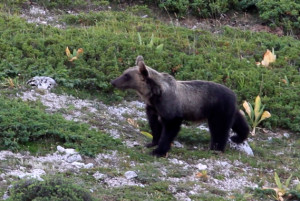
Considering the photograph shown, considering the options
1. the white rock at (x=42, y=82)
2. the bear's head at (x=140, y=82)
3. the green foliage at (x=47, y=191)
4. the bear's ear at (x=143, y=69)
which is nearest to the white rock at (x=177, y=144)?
the bear's head at (x=140, y=82)

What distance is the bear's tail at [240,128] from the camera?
10.7m

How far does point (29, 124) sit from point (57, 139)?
50cm

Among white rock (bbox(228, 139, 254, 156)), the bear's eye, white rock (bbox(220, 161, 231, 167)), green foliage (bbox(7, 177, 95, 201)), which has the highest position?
the bear's eye

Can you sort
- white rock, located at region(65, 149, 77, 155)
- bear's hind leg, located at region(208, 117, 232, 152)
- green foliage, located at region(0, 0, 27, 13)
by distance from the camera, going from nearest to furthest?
white rock, located at region(65, 149, 77, 155) → bear's hind leg, located at region(208, 117, 232, 152) → green foliage, located at region(0, 0, 27, 13)

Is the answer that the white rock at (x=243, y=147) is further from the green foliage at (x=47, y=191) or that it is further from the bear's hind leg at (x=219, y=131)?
the green foliage at (x=47, y=191)

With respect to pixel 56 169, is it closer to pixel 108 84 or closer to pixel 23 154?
pixel 23 154

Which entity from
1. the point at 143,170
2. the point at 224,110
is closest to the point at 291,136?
the point at 224,110

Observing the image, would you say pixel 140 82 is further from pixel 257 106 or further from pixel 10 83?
pixel 10 83

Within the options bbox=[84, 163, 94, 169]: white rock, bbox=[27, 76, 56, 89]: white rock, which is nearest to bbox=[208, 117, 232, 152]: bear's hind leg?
bbox=[84, 163, 94, 169]: white rock

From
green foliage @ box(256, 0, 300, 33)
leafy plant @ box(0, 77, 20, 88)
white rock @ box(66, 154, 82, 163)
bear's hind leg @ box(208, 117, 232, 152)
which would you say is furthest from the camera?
green foliage @ box(256, 0, 300, 33)

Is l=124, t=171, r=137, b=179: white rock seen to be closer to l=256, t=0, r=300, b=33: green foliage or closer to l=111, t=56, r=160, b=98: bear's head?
l=111, t=56, r=160, b=98: bear's head

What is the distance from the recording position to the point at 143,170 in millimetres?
8773

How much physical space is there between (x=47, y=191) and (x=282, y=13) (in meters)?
10.9

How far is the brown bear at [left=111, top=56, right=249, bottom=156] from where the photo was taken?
32.2ft
